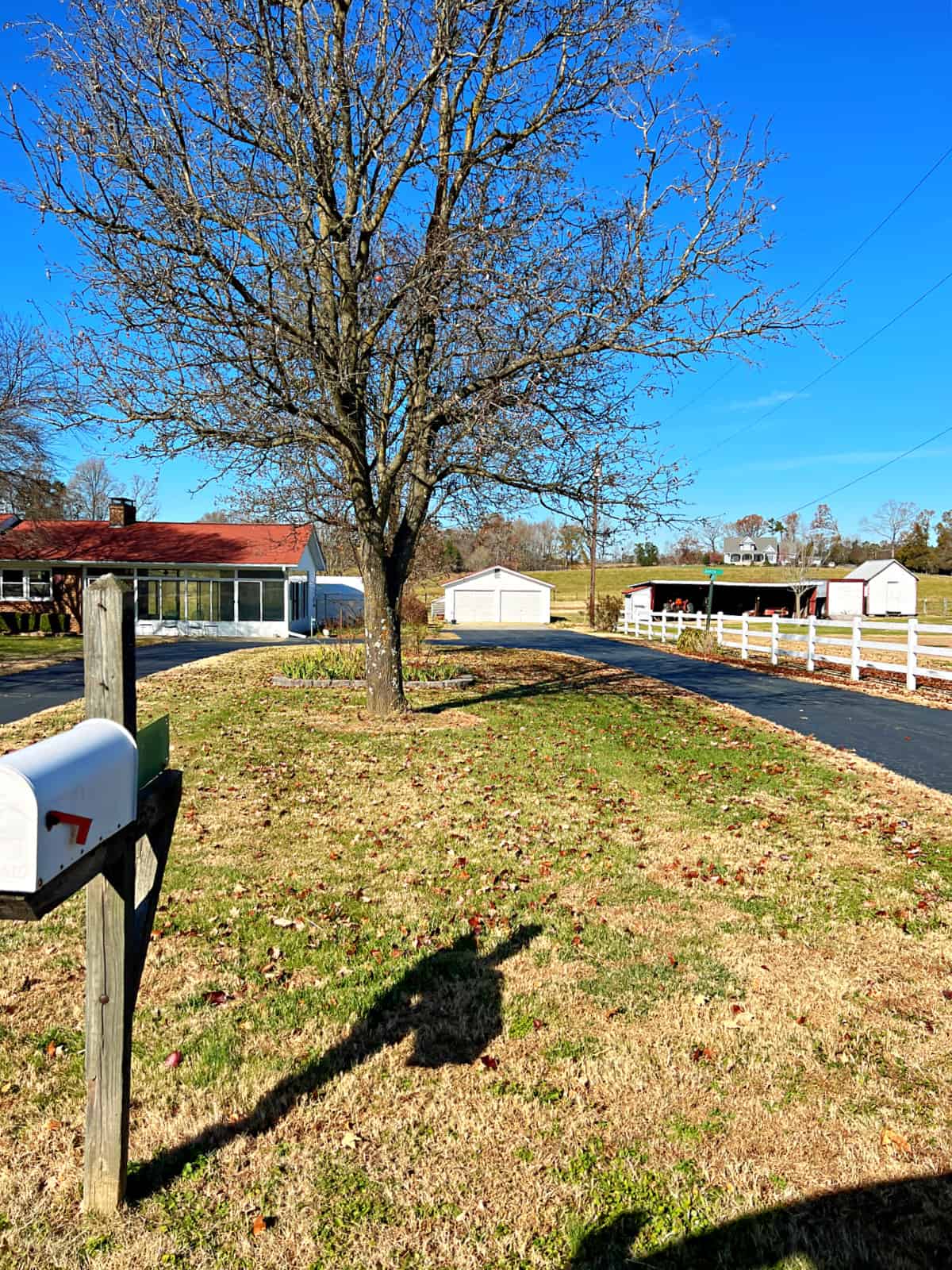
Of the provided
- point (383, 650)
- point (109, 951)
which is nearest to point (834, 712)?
point (383, 650)

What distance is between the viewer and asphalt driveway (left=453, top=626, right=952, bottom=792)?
9.75 m

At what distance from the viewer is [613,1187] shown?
2.71 metres

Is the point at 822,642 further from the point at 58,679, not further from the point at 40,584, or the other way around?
the point at 40,584

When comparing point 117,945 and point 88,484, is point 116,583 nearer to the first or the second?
point 117,945

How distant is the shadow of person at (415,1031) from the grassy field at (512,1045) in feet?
0.05

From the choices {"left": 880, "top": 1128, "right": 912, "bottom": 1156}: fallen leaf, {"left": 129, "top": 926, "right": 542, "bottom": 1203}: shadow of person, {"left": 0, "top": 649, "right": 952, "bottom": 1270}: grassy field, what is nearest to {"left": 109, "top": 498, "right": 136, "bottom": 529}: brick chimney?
{"left": 0, "top": 649, "right": 952, "bottom": 1270}: grassy field

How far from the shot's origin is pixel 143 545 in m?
32.9

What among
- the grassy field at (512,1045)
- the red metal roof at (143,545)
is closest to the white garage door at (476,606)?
the red metal roof at (143,545)

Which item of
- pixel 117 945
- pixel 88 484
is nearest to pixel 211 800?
pixel 117 945

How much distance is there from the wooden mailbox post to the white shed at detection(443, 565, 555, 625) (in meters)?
49.0

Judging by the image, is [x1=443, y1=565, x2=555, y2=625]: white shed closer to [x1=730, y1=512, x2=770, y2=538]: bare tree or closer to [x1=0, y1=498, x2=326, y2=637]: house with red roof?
[x1=0, y1=498, x2=326, y2=637]: house with red roof

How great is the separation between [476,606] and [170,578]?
914 inches

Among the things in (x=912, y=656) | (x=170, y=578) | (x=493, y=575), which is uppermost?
(x=493, y=575)

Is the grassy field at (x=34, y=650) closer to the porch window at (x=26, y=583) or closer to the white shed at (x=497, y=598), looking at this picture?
the porch window at (x=26, y=583)
